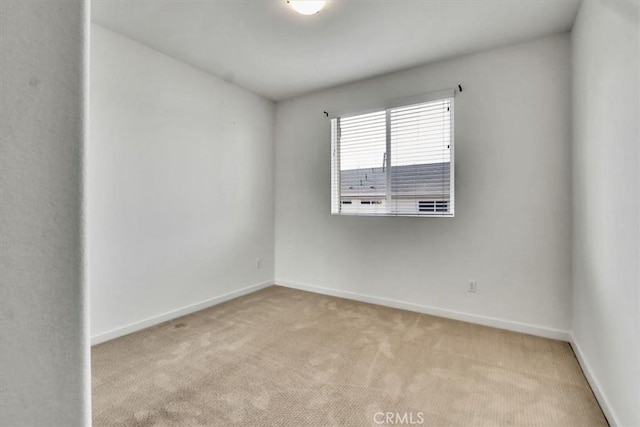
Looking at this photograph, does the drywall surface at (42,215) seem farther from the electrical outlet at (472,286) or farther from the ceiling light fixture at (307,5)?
the electrical outlet at (472,286)

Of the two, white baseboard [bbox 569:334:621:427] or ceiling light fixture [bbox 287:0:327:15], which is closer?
white baseboard [bbox 569:334:621:427]

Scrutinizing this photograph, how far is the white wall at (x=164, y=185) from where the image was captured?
255 centimetres

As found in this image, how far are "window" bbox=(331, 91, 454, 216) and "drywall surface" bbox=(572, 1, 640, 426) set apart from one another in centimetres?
106

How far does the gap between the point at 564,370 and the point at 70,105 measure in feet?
9.80

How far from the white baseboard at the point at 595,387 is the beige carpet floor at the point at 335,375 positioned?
0.04 meters

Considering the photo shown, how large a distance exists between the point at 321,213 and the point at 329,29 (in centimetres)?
209

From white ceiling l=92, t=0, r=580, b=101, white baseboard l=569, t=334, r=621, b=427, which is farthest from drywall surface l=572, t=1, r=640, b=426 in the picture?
white ceiling l=92, t=0, r=580, b=101

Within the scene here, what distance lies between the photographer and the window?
313 cm

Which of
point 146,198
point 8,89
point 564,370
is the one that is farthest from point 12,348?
point 564,370
